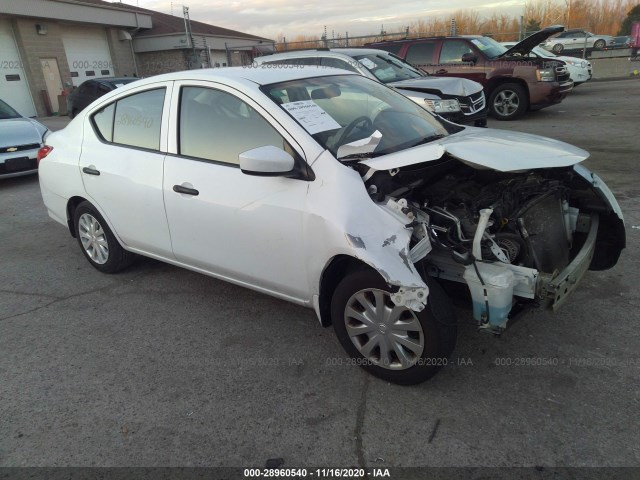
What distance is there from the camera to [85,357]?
3.26 m

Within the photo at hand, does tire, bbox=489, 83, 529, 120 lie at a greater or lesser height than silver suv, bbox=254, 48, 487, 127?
lesser

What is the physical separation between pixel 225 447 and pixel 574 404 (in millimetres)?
1847

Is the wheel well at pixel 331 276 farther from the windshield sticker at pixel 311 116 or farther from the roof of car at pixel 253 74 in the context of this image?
the roof of car at pixel 253 74

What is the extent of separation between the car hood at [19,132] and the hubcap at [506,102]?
988 centimetres

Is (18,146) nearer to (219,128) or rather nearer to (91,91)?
(219,128)

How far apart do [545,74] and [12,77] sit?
61.3ft

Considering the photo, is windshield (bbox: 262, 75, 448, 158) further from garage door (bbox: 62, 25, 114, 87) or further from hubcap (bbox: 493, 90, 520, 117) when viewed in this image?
→ garage door (bbox: 62, 25, 114, 87)

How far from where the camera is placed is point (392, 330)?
2.69 m

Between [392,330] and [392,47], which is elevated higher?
[392,47]

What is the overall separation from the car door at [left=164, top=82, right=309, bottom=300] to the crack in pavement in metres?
0.67

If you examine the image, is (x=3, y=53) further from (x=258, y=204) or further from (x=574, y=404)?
(x=574, y=404)

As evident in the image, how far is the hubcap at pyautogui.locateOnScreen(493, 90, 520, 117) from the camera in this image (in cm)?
1157

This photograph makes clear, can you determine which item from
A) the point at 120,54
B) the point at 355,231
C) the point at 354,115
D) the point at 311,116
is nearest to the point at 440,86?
the point at 354,115

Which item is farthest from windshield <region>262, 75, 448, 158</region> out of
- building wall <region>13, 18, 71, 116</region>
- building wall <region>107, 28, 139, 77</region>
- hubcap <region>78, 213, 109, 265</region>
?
building wall <region>107, 28, 139, 77</region>
